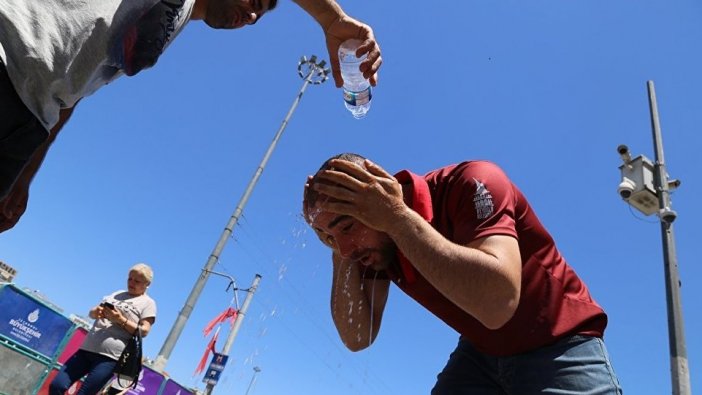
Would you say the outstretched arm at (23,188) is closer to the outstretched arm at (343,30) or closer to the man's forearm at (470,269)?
the man's forearm at (470,269)

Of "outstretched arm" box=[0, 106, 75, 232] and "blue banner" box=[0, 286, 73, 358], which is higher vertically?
"outstretched arm" box=[0, 106, 75, 232]

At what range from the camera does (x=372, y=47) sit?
266 centimetres

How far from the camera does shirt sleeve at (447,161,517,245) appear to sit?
194cm

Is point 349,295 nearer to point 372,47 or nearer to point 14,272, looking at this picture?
point 372,47

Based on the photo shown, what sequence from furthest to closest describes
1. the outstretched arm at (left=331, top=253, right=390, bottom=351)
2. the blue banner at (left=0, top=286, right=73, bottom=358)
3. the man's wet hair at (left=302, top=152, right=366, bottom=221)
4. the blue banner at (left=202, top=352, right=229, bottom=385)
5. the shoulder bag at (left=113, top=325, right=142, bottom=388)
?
1. the blue banner at (left=202, top=352, right=229, bottom=385)
2. the blue banner at (left=0, top=286, right=73, bottom=358)
3. the shoulder bag at (left=113, top=325, right=142, bottom=388)
4. the outstretched arm at (left=331, top=253, right=390, bottom=351)
5. the man's wet hair at (left=302, top=152, right=366, bottom=221)

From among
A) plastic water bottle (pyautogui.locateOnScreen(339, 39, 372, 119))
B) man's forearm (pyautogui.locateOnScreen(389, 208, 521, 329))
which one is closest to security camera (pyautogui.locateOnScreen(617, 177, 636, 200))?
plastic water bottle (pyautogui.locateOnScreen(339, 39, 372, 119))

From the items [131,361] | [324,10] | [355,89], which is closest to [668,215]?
[355,89]

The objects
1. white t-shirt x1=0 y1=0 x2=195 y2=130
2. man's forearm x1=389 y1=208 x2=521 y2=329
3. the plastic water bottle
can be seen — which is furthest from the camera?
the plastic water bottle

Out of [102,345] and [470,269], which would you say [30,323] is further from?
[470,269]

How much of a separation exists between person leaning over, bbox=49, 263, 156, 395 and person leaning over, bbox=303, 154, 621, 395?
135 inches

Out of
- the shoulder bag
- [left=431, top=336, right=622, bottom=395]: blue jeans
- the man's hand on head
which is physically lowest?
the shoulder bag

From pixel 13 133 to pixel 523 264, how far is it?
1907 mm

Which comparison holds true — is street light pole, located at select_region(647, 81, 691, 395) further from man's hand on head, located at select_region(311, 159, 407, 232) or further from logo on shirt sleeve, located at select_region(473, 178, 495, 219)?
man's hand on head, located at select_region(311, 159, 407, 232)

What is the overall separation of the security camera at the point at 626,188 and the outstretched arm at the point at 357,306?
441cm
